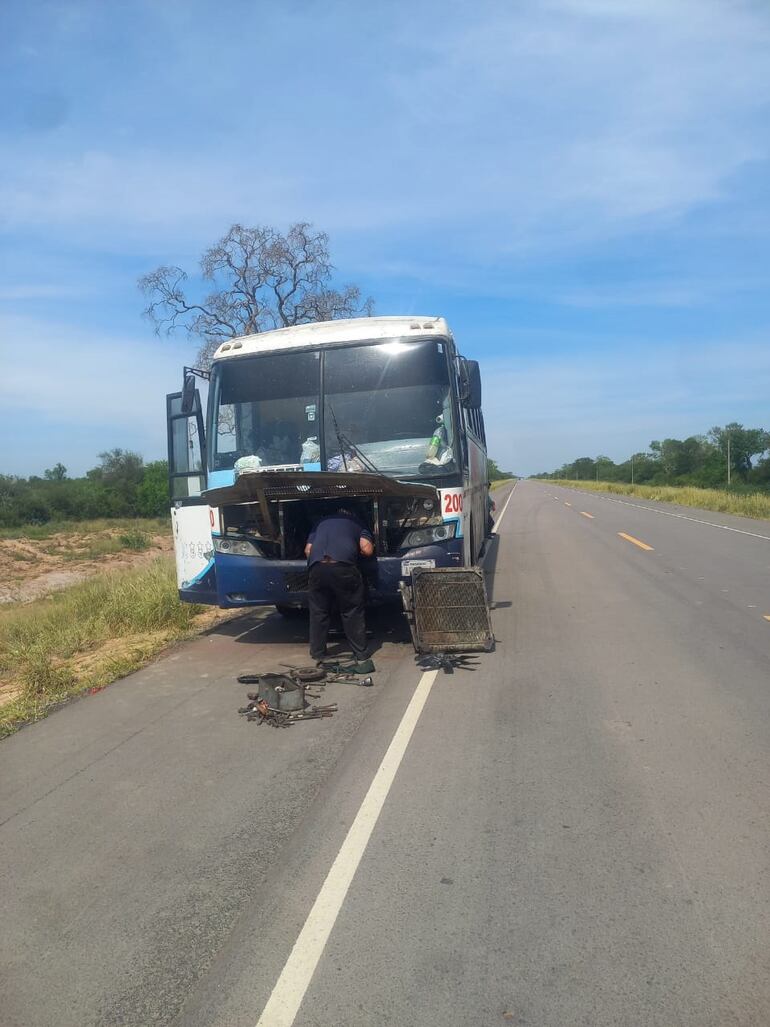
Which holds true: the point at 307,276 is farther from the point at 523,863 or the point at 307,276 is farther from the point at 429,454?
the point at 523,863

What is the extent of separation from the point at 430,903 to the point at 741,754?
266 cm

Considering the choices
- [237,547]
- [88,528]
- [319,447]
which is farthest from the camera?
[88,528]

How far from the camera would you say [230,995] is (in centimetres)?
300

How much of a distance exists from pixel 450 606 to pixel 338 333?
3343 millimetres

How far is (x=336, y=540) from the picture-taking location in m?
7.94

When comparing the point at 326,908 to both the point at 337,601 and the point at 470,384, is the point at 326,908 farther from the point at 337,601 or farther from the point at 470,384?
the point at 470,384

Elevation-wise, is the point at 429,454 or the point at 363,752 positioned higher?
the point at 429,454

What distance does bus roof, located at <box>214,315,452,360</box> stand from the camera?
9078 millimetres

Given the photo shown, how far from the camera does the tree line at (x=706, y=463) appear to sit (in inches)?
3083

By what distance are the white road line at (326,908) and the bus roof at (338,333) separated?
16.5 ft

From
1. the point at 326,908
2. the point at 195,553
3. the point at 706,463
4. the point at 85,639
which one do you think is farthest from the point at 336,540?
the point at 706,463

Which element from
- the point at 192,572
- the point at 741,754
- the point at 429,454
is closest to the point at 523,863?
the point at 741,754

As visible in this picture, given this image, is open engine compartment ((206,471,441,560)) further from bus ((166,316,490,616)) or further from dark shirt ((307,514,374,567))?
dark shirt ((307,514,374,567))

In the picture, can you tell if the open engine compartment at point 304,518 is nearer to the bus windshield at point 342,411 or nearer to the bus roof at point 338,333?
the bus windshield at point 342,411
